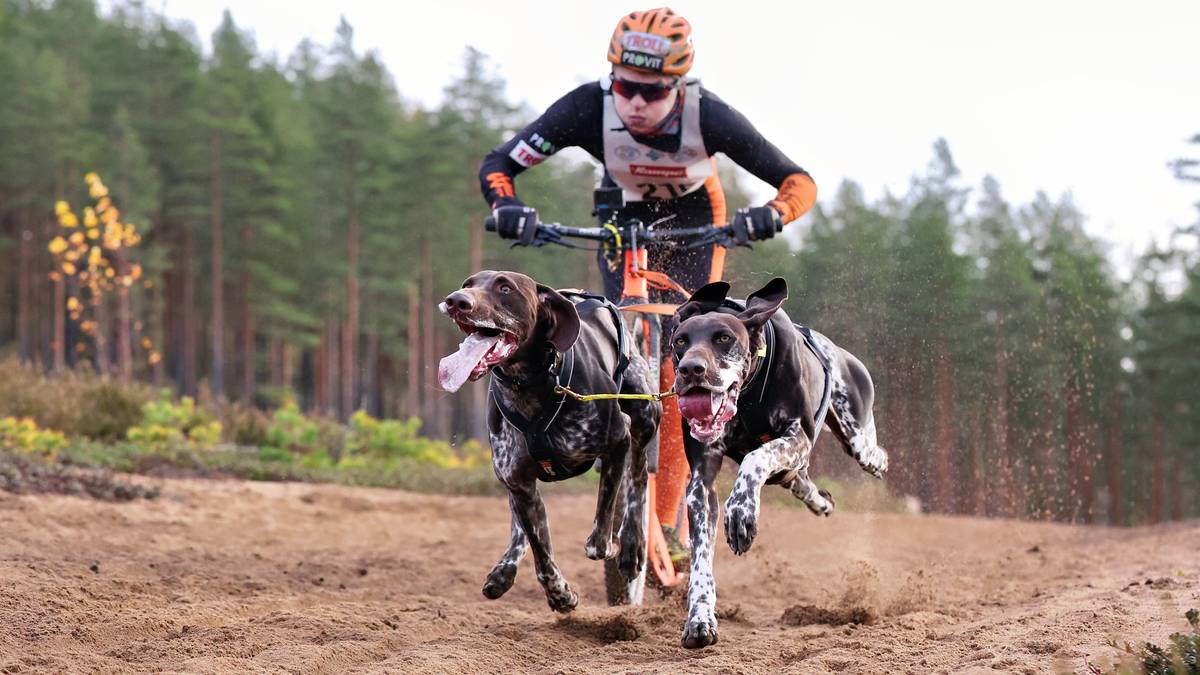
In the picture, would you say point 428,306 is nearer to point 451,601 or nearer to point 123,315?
point 123,315

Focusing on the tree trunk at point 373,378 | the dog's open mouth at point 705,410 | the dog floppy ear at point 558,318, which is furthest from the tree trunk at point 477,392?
the dog's open mouth at point 705,410

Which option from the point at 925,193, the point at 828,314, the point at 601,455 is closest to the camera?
the point at 601,455

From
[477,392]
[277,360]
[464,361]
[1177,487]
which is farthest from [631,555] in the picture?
[277,360]

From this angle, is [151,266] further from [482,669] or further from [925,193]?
[482,669]

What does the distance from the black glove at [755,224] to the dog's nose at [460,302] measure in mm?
1815

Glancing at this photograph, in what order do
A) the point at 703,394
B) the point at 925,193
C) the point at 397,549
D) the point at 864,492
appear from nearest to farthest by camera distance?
the point at 703,394
the point at 864,492
the point at 397,549
the point at 925,193

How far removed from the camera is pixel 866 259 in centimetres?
739

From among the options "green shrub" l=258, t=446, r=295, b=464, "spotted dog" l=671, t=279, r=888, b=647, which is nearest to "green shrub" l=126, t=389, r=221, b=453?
"green shrub" l=258, t=446, r=295, b=464

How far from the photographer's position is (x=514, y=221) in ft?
18.6

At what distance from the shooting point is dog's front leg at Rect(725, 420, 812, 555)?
4332 mm

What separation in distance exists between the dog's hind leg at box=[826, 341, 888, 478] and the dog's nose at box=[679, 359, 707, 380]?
1526 mm

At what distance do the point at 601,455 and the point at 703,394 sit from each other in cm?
95

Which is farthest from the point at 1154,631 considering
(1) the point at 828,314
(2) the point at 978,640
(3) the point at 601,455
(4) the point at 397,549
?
(4) the point at 397,549

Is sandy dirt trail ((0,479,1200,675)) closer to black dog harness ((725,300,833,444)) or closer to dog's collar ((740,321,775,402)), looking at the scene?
black dog harness ((725,300,833,444))
